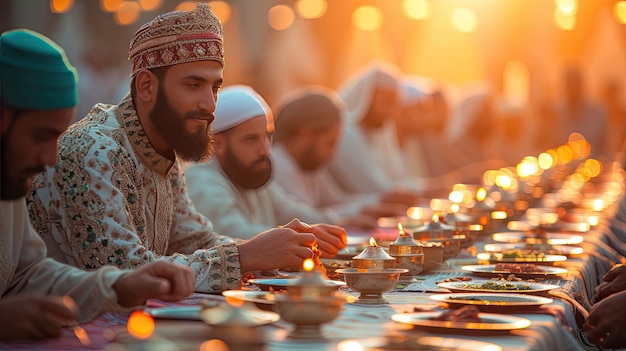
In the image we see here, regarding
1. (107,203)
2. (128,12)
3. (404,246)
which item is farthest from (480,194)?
(128,12)

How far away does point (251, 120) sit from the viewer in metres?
6.10

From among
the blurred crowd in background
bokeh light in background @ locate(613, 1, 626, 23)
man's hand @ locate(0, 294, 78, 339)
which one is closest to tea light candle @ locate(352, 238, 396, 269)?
man's hand @ locate(0, 294, 78, 339)

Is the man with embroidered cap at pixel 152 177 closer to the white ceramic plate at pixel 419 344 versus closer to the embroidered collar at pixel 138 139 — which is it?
the embroidered collar at pixel 138 139

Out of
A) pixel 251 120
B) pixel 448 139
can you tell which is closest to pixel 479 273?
pixel 251 120

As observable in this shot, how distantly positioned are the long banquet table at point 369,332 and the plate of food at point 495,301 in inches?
1.1

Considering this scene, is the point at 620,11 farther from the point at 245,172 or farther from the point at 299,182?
the point at 245,172

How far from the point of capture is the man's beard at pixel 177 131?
406 cm

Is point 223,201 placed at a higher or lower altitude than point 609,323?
higher

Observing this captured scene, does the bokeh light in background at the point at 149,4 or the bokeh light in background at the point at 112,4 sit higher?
the bokeh light in background at the point at 149,4

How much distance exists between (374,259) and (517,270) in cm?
75

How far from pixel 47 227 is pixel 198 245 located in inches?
35.1

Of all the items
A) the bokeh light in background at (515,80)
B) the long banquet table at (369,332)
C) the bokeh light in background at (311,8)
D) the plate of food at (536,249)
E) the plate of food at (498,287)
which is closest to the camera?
the long banquet table at (369,332)

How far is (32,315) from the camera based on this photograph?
274 centimetres

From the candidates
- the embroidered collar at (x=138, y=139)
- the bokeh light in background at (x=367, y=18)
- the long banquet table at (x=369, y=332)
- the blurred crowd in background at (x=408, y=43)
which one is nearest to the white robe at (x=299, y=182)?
the embroidered collar at (x=138, y=139)
